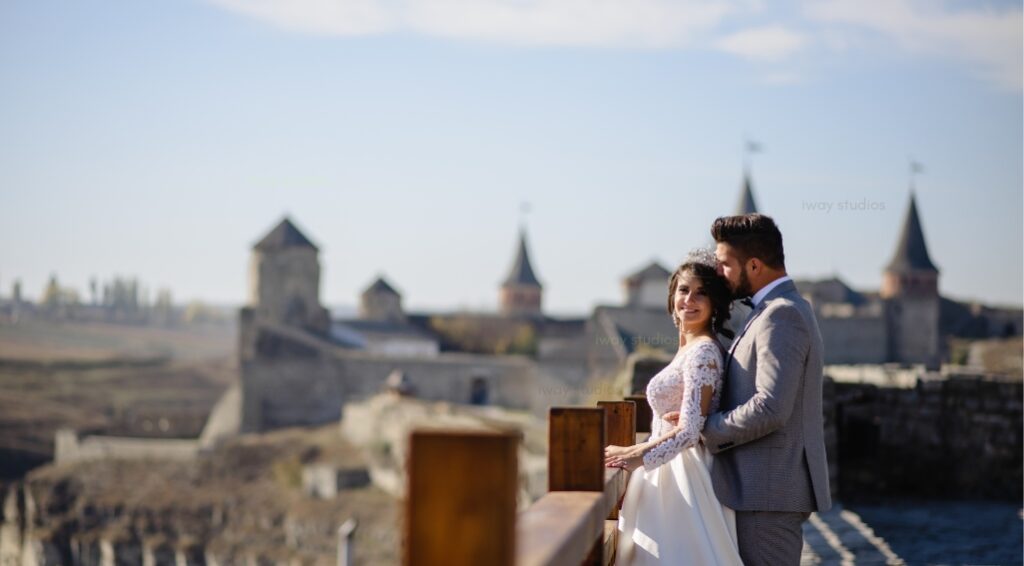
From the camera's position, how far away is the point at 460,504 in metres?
2.42

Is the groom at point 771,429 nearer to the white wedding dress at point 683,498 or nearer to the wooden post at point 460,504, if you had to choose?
the white wedding dress at point 683,498

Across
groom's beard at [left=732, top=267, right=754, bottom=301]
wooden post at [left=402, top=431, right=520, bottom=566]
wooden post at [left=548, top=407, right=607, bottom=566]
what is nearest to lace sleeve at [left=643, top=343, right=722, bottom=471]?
groom's beard at [left=732, top=267, right=754, bottom=301]

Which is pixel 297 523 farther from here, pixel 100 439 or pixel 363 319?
pixel 363 319

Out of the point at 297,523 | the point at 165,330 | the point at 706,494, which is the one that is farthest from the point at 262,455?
Result: the point at 165,330

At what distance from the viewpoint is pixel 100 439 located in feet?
185

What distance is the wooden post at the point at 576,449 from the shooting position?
3.78 m

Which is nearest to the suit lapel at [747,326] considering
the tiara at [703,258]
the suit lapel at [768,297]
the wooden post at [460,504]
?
the suit lapel at [768,297]

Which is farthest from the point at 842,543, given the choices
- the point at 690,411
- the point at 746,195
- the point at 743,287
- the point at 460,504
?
the point at 746,195

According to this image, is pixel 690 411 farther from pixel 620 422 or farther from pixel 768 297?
pixel 620 422

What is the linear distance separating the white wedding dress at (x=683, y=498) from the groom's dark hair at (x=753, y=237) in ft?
1.09

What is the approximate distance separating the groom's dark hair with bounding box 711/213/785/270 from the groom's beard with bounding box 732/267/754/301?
58mm

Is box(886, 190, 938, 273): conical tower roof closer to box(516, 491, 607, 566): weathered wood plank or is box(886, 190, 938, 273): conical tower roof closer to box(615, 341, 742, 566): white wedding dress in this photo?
box(615, 341, 742, 566): white wedding dress

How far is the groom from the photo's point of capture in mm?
4121

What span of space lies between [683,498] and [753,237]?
88 centimetres
